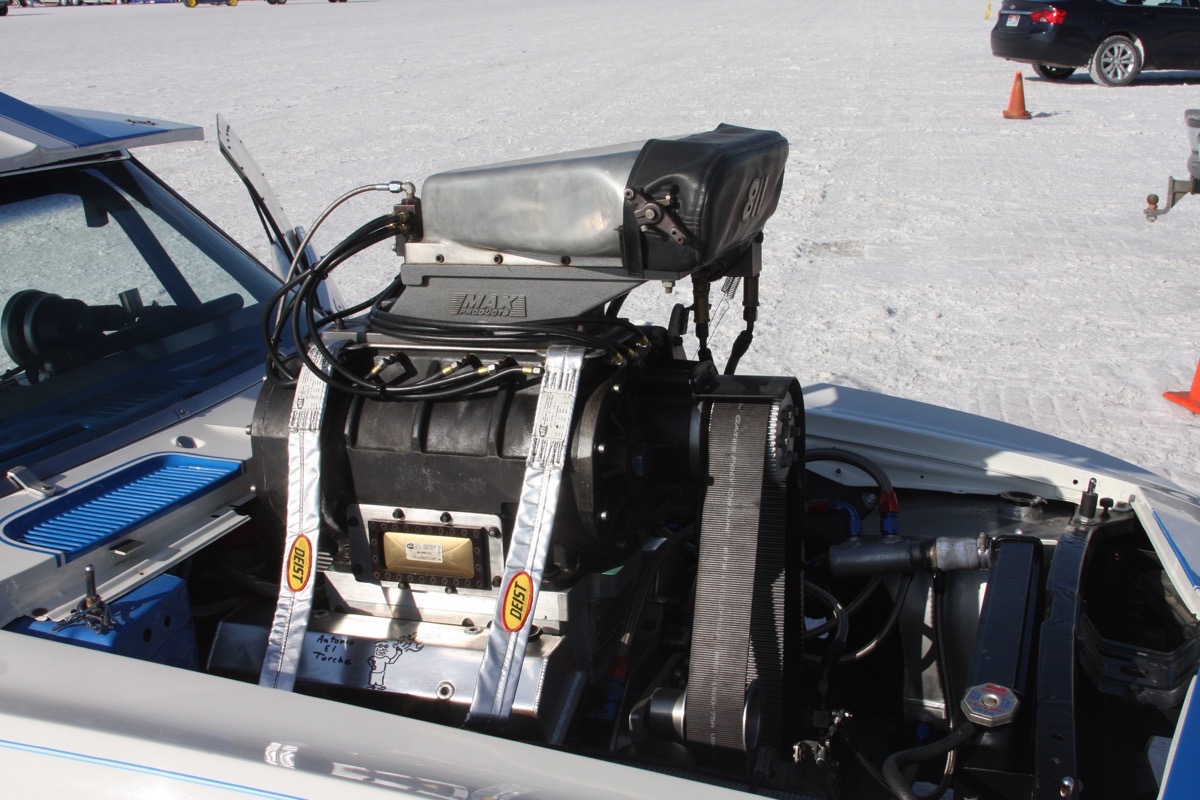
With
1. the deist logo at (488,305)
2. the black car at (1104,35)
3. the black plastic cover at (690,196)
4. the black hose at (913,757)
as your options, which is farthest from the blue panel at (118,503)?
the black car at (1104,35)

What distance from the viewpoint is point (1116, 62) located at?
1498cm

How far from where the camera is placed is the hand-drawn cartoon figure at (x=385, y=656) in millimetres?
2066

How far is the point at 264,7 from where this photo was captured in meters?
35.8

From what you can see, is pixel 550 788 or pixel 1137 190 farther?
pixel 1137 190

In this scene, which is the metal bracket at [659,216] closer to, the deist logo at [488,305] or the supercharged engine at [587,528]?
the supercharged engine at [587,528]

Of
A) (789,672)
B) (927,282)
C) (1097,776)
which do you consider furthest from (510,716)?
(927,282)

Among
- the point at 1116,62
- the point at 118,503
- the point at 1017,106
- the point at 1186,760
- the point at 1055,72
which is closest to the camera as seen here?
the point at 1186,760

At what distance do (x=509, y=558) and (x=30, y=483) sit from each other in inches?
38.2

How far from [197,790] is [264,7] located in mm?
38219

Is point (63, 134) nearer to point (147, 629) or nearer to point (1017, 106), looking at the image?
point (147, 629)

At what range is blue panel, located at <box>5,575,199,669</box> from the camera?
5.93 feet

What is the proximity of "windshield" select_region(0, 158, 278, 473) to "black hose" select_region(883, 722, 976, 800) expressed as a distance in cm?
165

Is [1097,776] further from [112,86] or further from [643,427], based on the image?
[112,86]

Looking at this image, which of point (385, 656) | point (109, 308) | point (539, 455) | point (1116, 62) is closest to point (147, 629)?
point (385, 656)
